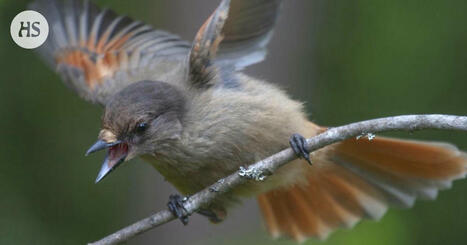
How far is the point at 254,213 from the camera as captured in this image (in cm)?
743

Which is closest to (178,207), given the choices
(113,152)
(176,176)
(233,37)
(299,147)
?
(176,176)

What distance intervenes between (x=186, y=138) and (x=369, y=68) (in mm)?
3300

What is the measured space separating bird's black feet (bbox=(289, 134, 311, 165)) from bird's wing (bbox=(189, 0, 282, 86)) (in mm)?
992

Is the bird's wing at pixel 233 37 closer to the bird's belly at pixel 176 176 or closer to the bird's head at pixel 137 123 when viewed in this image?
the bird's head at pixel 137 123

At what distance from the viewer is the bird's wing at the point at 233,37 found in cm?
579

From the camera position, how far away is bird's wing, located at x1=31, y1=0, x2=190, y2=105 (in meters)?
6.73

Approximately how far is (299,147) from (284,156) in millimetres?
225

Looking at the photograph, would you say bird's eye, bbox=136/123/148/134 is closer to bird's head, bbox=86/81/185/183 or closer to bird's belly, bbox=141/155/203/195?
bird's head, bbox=86/81/185/183

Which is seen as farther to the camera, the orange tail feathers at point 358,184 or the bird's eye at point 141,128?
the orange tail feathers at point 358,184

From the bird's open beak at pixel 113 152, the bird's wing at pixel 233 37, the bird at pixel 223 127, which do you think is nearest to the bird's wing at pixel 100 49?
the bird at pixel 223 127

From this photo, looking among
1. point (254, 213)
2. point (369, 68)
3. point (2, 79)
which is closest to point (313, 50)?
point (369, 68)

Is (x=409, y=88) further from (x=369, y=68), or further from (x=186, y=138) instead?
(x=186, y=138)

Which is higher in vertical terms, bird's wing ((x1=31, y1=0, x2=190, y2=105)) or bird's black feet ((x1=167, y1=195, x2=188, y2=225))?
bird's wing ((x1=31, y1=0, x2=190, y2=105))

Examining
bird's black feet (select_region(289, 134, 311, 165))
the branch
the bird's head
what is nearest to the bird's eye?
the bird's head
